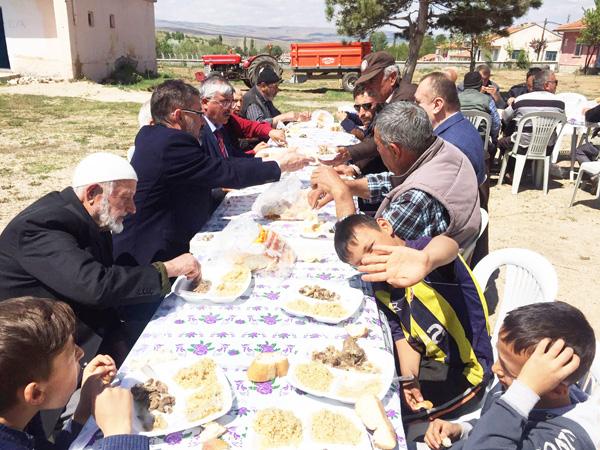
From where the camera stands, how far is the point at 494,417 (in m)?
1.27

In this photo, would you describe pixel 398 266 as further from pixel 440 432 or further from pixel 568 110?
pixel 568 110

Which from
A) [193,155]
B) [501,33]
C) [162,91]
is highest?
[501,33]

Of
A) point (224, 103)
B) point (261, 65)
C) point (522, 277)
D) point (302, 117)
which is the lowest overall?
point (522, 277)

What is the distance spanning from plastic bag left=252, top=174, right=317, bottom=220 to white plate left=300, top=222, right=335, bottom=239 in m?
0.20

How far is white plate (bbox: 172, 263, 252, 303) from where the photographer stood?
1983mm

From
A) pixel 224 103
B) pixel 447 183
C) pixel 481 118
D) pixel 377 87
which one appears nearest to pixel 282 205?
pixel 447 183

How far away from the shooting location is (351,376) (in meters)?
1.55

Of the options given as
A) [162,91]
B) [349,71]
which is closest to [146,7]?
[349,71]

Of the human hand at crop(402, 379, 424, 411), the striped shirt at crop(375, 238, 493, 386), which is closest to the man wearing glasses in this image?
the striped shirt at crop(375, 238, 493, 386)

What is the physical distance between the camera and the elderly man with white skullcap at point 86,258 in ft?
6.11

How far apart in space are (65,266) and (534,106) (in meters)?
6.93

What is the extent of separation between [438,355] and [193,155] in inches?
69.8

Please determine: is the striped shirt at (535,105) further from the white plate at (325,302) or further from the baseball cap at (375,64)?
the white plate at (325,302)

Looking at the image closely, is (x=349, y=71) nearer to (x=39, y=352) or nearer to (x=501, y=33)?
(x=501, y=33)
